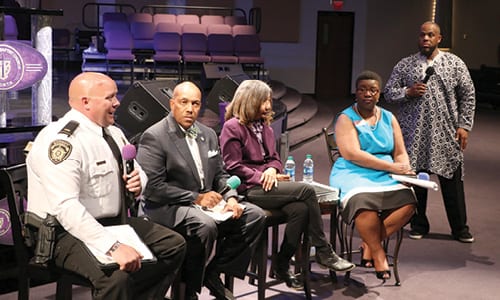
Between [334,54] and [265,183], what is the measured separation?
42.8 feet

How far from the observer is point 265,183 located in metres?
4.29

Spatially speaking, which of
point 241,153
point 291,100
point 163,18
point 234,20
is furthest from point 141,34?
point 241,153

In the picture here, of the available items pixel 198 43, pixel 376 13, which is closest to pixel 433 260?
pixel 198 43

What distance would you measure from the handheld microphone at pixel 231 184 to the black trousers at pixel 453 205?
7.08 ft

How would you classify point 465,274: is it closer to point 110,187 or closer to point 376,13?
point 110,187

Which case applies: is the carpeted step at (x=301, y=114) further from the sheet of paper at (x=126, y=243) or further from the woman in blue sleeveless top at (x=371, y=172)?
the sheet of paper at (x=126, y=243)

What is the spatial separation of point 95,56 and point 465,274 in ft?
30.5

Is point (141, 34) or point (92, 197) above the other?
point (141, 34)

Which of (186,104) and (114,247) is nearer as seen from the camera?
(114,247)

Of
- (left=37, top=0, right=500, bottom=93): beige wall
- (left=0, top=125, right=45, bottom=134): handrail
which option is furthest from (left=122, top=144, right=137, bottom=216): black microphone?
(left=37, top=0, right=500, bottom=93): beige wall

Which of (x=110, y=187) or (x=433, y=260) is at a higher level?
(x=110, y=187)

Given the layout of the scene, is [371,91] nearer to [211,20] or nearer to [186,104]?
[186,104]

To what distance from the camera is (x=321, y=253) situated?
4.36m

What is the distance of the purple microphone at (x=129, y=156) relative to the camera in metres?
3.27
